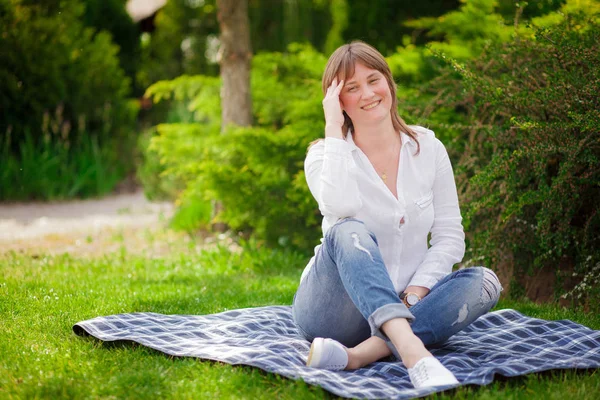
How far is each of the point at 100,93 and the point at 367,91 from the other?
24.3 ft

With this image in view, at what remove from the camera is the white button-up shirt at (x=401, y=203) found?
2752mm

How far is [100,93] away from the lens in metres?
9.55

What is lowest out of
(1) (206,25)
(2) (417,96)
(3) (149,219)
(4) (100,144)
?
(3) (149,219)

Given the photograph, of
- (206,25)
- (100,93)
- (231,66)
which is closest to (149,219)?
(231,66)

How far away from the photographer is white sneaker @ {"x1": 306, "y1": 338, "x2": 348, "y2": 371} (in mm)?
2484

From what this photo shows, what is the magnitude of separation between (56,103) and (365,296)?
7406 mm

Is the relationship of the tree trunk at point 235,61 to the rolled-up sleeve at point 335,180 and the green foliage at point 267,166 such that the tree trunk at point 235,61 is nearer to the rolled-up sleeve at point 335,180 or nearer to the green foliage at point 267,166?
the green foliage at point 267,166

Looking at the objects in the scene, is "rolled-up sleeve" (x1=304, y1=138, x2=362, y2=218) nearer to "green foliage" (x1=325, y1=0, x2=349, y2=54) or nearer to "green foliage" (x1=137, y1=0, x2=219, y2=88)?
"green foliage" (x1=325, y1=0, x2=349, y2=54)

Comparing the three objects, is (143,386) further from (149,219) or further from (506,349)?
(149,219)

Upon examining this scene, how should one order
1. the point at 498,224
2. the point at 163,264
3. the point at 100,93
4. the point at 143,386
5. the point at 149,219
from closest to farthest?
the point at 143,386 < the point at 498,224 < the point at 163,264 < the point at 149,219 < the point at 100,93

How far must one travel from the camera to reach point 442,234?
2.96 meters

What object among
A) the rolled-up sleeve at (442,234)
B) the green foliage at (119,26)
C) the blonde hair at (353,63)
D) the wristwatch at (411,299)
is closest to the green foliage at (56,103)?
the green foliage at (119,26)

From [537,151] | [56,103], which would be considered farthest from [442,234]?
[56,103]

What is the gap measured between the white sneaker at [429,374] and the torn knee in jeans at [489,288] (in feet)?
1.54
